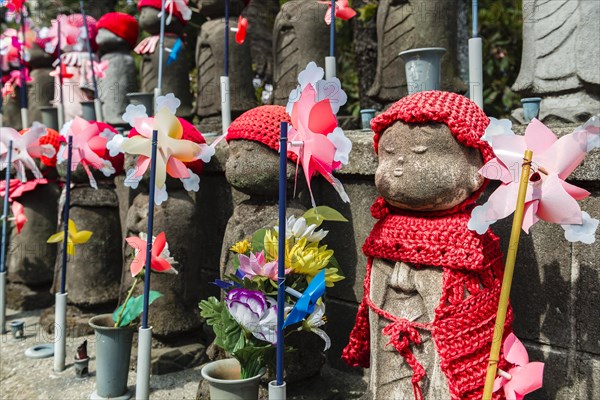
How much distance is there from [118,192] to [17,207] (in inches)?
35.9

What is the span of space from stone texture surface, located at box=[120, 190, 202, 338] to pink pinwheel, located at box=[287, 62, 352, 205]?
1650mm

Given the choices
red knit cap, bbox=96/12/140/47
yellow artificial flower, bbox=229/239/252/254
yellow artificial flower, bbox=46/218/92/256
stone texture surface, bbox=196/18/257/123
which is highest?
red knit cap, bbox=96/12/140/47

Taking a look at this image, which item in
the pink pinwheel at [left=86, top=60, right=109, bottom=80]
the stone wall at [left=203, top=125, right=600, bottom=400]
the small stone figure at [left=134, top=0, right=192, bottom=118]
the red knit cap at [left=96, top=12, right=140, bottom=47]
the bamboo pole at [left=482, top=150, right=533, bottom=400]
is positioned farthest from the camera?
the red knit cap at [left=96, top=12, right=140, bottom=47]

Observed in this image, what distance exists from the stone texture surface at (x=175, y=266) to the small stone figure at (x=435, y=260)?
1546 mm

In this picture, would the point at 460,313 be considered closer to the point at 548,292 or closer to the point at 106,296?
the point at 548,292

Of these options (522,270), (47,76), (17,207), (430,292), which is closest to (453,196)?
(430,292)

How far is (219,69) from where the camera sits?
15.8ft

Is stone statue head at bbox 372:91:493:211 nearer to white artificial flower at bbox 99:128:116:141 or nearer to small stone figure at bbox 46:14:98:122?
white artificial flower at bbox 99:128:116:141

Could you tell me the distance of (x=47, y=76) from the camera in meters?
6.50

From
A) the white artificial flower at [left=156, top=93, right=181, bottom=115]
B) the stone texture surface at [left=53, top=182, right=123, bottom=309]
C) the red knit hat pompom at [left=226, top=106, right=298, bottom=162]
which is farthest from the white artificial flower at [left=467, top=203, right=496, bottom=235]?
the stone texture surface at [left=53, top=182, right=123, bottom=309]

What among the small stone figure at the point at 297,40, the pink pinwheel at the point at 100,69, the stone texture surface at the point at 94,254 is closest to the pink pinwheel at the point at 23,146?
the stone texture surface at the point at 94,254

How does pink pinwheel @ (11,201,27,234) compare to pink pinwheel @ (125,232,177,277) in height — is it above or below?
above

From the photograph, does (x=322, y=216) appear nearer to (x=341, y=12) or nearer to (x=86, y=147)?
(x=86, y=147)

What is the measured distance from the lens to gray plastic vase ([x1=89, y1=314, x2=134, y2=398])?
3068 millimetres
